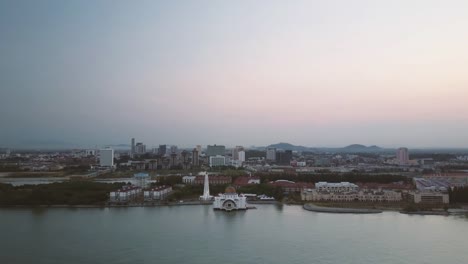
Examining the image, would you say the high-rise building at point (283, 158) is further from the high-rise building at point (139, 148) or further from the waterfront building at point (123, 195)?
the waterfront building at point (123, 195)

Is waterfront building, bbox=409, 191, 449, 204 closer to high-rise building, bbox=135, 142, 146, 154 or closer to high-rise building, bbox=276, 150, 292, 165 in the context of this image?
high-rise building, bbox=276, 150, 292, 165

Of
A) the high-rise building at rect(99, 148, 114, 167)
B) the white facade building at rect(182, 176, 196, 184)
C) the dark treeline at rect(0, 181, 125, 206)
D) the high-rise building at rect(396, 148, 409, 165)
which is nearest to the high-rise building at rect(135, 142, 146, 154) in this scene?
the high-rise building at rect(99, 148, 114, 167)

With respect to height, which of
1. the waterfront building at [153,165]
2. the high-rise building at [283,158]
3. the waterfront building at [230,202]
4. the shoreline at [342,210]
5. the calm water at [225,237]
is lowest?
the calm water at [225,237]

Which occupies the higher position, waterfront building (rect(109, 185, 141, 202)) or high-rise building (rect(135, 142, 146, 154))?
high-rise building (rect(135, 142, 146, 154))

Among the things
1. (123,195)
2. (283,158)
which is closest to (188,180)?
(123,195)

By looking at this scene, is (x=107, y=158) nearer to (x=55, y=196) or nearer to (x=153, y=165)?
(x=153, y=165)

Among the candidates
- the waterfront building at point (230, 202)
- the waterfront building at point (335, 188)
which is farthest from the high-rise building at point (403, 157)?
the waterfront building at point (230, 202)

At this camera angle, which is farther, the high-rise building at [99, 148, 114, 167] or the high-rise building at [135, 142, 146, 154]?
the high-rise building at [135, 142, 146, 154]

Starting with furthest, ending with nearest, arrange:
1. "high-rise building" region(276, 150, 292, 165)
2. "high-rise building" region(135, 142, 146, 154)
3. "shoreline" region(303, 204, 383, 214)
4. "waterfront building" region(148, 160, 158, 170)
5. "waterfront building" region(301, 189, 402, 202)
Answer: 1. "high-rise building" region(135, 142, 146, 154)
2. "high-rise building" region(276, 150, 292, 165)
3. "waterfront building" region(148, 160, 158, 170)
4. "waterfront building" region(301, 189, 402, 202)
5. "shoreline" region(303, 204, 383, 214)
